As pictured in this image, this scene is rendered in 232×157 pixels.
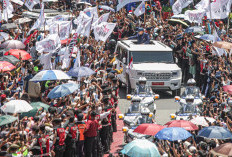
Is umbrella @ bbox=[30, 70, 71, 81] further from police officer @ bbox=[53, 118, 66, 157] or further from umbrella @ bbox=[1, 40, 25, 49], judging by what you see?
umbrella @ bbox=[1, 40, 25, 49]

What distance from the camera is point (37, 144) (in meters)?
10.9

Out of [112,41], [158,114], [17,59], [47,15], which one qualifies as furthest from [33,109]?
[47,15]

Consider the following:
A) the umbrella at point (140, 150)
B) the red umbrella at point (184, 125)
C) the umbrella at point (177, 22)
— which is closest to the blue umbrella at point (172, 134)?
the red umbrella at point (184, 125)

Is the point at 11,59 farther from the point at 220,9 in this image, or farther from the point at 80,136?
the point at 220,9

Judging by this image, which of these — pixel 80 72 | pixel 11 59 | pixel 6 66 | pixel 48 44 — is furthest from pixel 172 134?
pixel 11 59

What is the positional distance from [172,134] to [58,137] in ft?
8.06

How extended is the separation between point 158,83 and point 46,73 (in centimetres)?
700

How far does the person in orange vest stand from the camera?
1230cm

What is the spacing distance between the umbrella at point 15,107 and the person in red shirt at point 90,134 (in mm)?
1446

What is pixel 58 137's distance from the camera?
37.7ft

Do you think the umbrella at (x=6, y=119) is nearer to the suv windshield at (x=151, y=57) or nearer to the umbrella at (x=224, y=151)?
the umbrella at (x=224, y=151)

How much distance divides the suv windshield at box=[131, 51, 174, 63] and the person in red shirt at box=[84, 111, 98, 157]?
8547mm

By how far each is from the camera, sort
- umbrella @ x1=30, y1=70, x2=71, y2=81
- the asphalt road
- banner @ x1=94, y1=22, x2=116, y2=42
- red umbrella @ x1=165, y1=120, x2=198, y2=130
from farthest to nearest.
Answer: banner @ x1=94, y1=22, x2=116, y2=42 < the asphalt road < umbrella @ x1=30, y1=70, x2=71, y2=81 < red umbrella @ x1=165, y1=120, x2=198, y2=130

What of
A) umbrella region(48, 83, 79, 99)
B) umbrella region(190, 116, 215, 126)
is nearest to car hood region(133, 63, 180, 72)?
umbrella region(48, 83, 79, 99)
